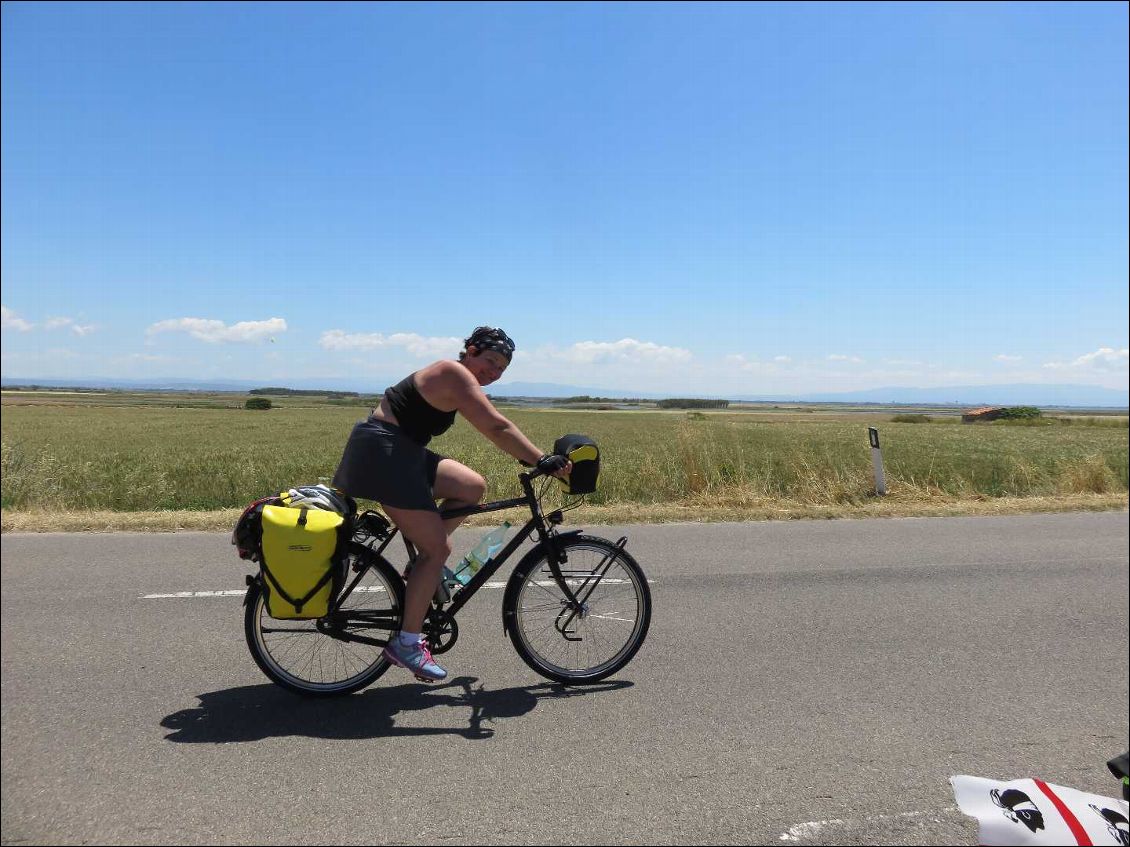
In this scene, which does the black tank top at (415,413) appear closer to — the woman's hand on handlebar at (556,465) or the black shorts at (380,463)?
the black shorts at (380,463)

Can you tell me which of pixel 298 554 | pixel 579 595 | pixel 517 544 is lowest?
pixel 579 595

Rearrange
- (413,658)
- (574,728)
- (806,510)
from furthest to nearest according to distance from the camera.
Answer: (806,510) → (574,728) → (413,658)

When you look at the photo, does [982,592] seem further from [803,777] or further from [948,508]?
[948,508]

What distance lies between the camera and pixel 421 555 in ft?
8.42

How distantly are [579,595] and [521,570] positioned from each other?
0.99ft

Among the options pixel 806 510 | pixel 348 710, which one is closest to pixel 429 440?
pixel 348 710

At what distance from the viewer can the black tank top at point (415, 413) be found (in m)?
1.51

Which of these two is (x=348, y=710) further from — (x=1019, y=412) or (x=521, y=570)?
(x=1019, y=412)

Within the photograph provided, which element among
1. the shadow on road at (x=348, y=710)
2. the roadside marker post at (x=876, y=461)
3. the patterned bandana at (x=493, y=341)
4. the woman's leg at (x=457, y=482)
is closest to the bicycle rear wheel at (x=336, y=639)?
the shadow on road at (x=348, y=710)

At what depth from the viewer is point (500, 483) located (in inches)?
92.7

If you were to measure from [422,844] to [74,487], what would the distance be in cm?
157

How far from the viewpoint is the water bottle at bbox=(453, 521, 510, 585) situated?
100 inches

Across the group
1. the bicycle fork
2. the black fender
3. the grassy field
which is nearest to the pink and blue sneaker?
the black fender

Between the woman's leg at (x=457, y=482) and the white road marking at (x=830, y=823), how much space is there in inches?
65.8
